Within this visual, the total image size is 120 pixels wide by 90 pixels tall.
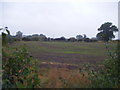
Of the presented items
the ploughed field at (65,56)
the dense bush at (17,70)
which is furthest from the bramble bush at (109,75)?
the dense bush at (17,70)

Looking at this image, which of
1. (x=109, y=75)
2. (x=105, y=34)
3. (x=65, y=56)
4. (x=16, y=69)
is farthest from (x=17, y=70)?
(x=65, y=56)

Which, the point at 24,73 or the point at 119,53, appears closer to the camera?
the point at 24,73

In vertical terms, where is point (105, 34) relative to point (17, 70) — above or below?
above

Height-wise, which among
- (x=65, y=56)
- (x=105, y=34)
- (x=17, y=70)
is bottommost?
(x=65, y=56)

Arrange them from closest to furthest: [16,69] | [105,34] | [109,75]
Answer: [16,69] < [109,75] < [105,34]

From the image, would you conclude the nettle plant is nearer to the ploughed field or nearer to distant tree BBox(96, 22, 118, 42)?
the ploughed field

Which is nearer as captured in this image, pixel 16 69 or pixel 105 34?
pixel 16 69

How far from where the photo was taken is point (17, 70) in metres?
2.53

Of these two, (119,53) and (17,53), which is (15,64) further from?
(119,53)

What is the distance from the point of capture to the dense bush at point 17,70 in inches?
94.2

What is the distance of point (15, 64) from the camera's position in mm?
2527

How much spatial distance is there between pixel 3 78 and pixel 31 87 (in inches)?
16.2

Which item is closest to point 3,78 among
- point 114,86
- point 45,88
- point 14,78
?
point 14,78

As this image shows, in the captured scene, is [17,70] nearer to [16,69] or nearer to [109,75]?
[16,69]
